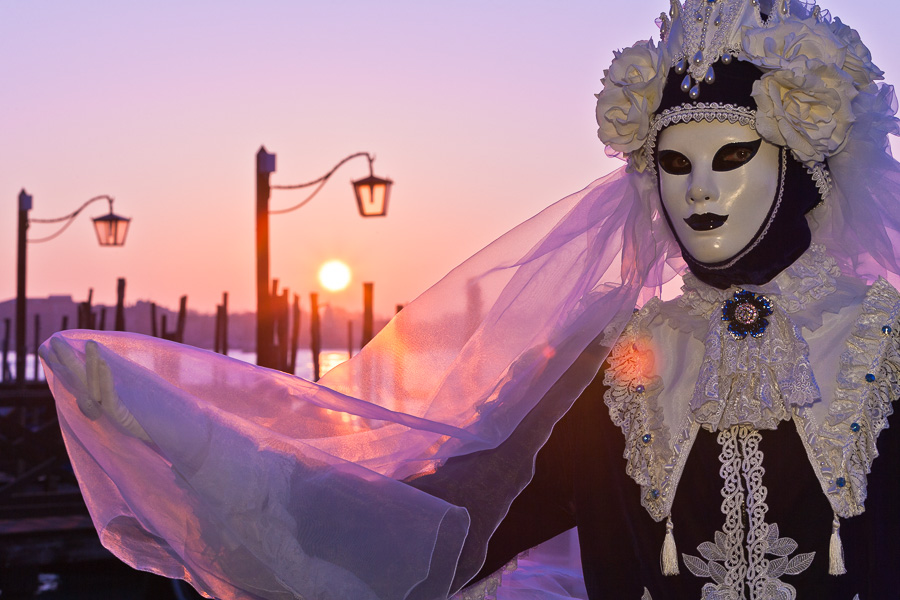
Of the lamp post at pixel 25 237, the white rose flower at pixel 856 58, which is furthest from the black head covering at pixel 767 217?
the lamp post at pixel 25 237

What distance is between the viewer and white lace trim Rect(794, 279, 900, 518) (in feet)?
5.61

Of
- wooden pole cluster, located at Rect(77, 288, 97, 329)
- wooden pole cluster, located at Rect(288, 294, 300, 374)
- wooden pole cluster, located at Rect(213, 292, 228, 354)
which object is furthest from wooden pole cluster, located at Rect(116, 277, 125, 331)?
wooden pole cluster, located at Rect(288, 294, 300, 374)

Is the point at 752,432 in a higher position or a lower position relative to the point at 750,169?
lower

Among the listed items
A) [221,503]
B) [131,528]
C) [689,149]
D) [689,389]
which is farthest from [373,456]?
[689,149]

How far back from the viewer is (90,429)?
174cm

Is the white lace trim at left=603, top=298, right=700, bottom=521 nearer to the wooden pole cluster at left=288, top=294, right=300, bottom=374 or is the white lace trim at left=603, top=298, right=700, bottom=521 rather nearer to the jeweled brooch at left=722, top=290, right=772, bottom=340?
the jeweled brooch at left=722, top=290, right=772, bottom=340

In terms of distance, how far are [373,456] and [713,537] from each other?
0.61 metres

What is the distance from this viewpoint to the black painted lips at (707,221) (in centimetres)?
183

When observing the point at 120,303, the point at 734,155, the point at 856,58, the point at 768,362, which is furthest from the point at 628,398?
the point at 120,303

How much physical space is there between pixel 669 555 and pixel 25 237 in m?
12.0

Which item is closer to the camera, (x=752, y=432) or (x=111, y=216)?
(x=752, y=432)

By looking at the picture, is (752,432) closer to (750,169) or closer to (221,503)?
(750,169)

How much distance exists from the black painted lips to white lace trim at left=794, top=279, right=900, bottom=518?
0.95 ft

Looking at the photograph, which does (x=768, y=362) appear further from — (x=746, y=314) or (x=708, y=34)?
(x=708, y=34)
